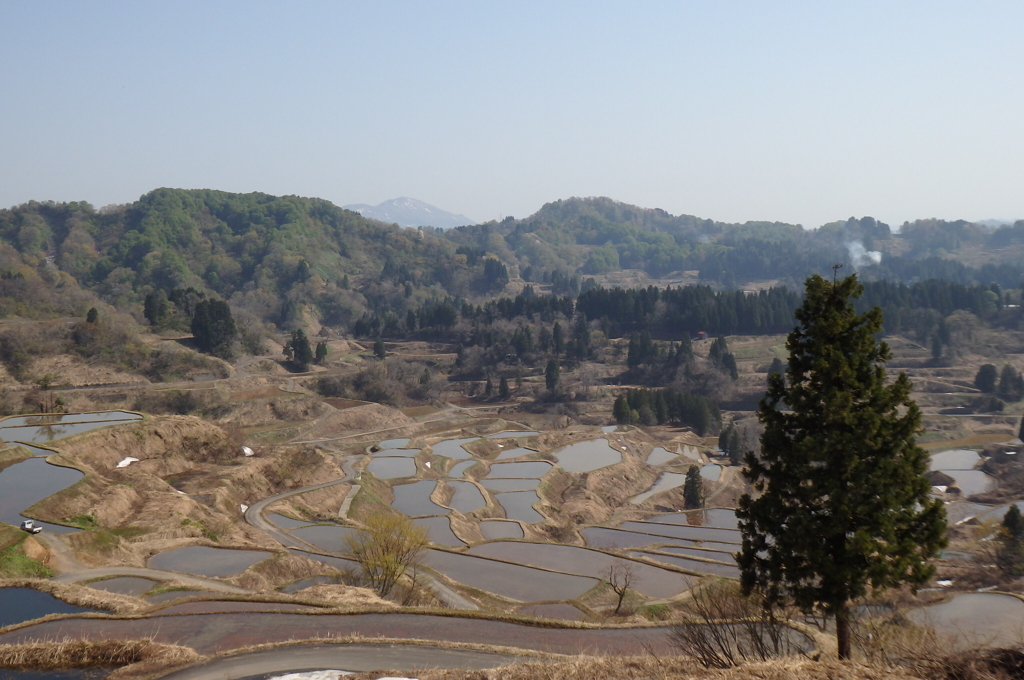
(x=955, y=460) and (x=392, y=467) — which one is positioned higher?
(x=392, y=467)

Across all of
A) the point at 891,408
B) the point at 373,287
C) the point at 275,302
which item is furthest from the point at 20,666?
the point at 373,287

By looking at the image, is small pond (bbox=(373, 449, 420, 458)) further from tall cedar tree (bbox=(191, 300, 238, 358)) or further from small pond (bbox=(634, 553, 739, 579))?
tall cedar tree (bbox=(191, 300, 238, 358))

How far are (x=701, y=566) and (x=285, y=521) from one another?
21693 mm

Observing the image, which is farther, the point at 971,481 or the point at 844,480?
the point at 971,481

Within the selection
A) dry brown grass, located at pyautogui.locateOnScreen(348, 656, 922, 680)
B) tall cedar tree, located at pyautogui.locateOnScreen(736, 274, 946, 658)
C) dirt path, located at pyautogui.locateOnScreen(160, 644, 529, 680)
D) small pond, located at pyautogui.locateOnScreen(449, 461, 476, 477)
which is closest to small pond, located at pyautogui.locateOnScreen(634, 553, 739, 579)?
tall cedar tree, located at pyautogui.locateOnScreen(736, 274, 946, 658)

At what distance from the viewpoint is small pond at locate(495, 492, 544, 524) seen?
44531 millimetres

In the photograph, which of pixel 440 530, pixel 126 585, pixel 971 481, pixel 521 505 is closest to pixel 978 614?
pixel 440 530

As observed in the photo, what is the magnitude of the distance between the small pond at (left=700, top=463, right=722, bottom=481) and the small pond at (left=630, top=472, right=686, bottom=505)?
6.65 feet

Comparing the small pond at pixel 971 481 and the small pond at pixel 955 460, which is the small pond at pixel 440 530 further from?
the small pond at pixel 955 460

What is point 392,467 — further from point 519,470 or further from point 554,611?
point 554,611

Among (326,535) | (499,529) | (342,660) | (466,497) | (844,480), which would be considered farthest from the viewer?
(466,497)

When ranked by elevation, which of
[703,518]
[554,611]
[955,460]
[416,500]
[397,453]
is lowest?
[955,460]

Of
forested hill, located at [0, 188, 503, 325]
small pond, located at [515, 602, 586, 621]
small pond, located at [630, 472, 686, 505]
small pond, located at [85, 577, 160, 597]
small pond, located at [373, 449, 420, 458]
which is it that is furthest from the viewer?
forested hill, located at [0, 188, 503, 325]

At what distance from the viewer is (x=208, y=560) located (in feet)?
90.0
